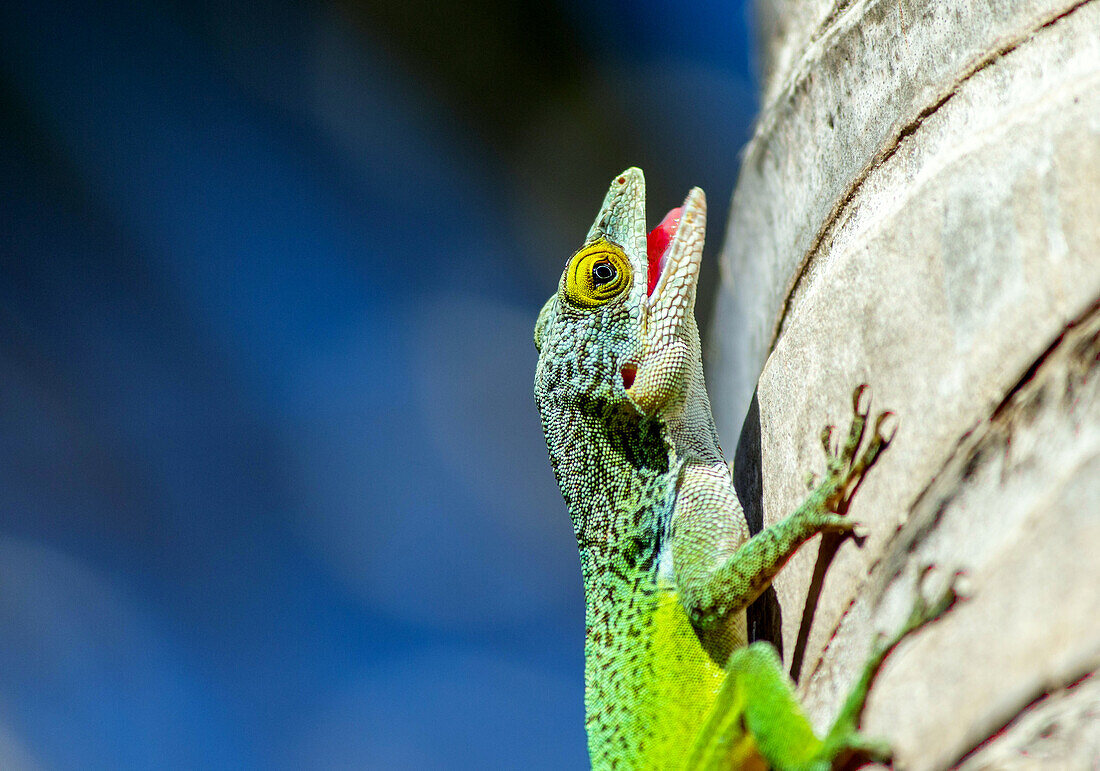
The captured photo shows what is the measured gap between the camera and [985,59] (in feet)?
7.99

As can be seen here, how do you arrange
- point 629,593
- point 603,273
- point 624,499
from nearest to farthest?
point 629,593 → point 624,499 → point 603,273

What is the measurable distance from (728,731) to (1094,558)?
3.91ft

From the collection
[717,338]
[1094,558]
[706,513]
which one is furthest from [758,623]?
[717,338]

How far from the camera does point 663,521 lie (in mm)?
3377

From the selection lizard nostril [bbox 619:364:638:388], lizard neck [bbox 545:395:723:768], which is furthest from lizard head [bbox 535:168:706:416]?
lizard neck [bbox 545:395:723:768]

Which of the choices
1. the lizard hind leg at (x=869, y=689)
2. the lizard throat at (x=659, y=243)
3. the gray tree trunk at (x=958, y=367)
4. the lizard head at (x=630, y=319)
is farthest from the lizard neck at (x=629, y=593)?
the lizard hind leg at (x=869, y=689)

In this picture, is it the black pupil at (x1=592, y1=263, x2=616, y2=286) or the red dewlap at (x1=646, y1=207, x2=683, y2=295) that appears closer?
the black pupil at (x1=592, y1=263, x2=616, y2=286)

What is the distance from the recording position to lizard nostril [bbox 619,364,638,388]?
3717 mm

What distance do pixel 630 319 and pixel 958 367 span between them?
1.80m

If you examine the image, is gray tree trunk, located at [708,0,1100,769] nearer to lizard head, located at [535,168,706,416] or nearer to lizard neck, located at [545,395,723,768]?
lizard neck, located at [545,395,723,768]

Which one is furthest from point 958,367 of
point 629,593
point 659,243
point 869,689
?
point 659,243

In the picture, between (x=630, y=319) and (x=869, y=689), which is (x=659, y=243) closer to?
(x=630, y=319)

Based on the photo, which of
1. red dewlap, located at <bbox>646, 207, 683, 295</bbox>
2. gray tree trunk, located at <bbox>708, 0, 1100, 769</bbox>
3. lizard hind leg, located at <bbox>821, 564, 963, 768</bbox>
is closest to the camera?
gray tree trunk, located at <bbox>708, 0, 1100, 769</bbox>

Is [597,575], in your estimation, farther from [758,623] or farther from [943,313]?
[943,313]
